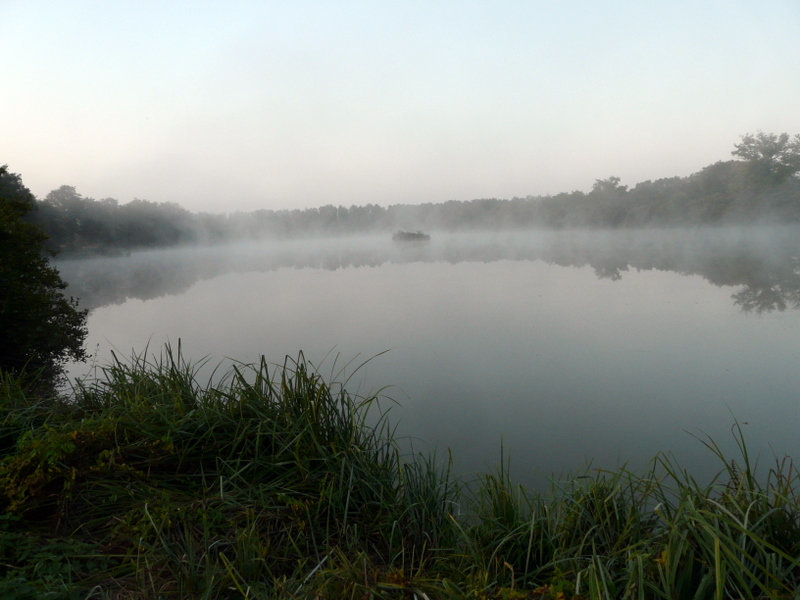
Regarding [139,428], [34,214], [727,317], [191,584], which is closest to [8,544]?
[191,584]

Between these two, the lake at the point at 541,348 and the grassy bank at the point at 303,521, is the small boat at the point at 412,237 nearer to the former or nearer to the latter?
the lake at the point at 541,348

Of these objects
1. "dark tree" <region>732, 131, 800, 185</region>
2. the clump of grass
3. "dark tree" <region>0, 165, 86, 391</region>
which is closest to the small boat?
"dark tree" <region>732, 131, 800, 185</region>

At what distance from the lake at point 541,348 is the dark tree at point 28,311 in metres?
0.76

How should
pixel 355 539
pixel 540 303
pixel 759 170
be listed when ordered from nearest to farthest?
1. pixel 355 539
2. pixel 540 303
3. pixel 759 170

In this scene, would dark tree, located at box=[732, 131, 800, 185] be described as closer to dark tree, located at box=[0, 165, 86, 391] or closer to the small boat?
the small boat

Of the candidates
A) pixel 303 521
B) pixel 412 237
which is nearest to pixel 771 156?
pixel 412 237

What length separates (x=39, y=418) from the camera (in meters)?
3.26

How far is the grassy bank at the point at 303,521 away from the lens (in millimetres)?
1718

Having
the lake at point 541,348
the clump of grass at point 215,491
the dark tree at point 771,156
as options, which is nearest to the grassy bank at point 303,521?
the clump of grass at point 215,491

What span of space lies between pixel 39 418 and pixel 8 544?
1.65m

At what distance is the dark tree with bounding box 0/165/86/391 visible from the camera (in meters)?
5.96

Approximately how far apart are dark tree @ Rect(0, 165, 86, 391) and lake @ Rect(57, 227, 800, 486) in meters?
0.76

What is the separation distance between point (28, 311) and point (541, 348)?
7424 mm

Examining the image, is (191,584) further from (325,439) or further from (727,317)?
(727,317)
